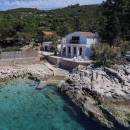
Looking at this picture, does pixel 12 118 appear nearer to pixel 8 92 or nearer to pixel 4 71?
pixel 8 92

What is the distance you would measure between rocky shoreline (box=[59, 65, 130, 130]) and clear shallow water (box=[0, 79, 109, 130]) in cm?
107

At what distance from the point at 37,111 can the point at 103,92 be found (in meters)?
7.71

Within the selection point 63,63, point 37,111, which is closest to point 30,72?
point 63,63

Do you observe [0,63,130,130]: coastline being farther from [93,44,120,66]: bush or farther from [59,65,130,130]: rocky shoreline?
[93,44,120,66]: bush

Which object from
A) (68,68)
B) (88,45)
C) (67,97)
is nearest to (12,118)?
Answer: (67,97)

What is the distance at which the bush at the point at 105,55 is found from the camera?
47.2 m

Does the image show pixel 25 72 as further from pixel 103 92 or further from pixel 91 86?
pixel 103 92

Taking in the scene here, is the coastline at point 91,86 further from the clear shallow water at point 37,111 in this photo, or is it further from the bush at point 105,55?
the bush at point 105,55

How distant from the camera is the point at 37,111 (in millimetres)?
34125

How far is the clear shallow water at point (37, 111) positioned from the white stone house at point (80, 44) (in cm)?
1318

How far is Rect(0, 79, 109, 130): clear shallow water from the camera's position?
97.8 feet

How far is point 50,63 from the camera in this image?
53.7 m

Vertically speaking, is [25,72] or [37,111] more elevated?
[25,72]

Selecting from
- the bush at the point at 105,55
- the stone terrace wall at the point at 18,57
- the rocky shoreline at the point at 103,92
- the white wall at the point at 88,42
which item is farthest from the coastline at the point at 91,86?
the white wall at the point at 88,42
